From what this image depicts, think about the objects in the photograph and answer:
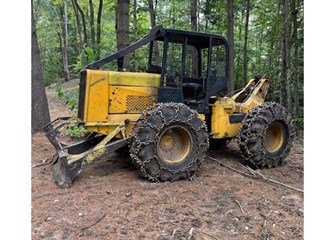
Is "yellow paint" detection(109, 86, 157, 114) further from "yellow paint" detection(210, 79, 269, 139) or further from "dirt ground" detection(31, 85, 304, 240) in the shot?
"yellow paint" detection(210, 79, 269, 139)

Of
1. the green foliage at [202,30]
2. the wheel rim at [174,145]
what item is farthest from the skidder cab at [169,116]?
the green foliage at [202,30]

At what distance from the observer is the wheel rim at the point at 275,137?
597cm

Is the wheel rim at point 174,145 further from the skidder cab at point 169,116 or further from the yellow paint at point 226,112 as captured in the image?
the yellow paint at point 226,112

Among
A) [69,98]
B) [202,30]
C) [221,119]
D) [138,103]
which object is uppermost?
[202,30]

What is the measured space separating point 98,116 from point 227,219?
94.0 inches

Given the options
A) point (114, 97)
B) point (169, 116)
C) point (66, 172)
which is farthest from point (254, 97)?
point (66, 172)

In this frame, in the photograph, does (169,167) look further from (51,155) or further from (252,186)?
(51,155)

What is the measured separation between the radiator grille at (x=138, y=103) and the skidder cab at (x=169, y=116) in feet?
0.05

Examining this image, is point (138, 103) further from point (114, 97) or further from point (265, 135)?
point (265, 135)

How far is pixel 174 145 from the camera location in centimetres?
515

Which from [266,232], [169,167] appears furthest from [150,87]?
[266,232]

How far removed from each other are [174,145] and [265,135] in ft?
5.70

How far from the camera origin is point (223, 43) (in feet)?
19.3

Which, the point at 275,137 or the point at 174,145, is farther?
the point at 275,137
